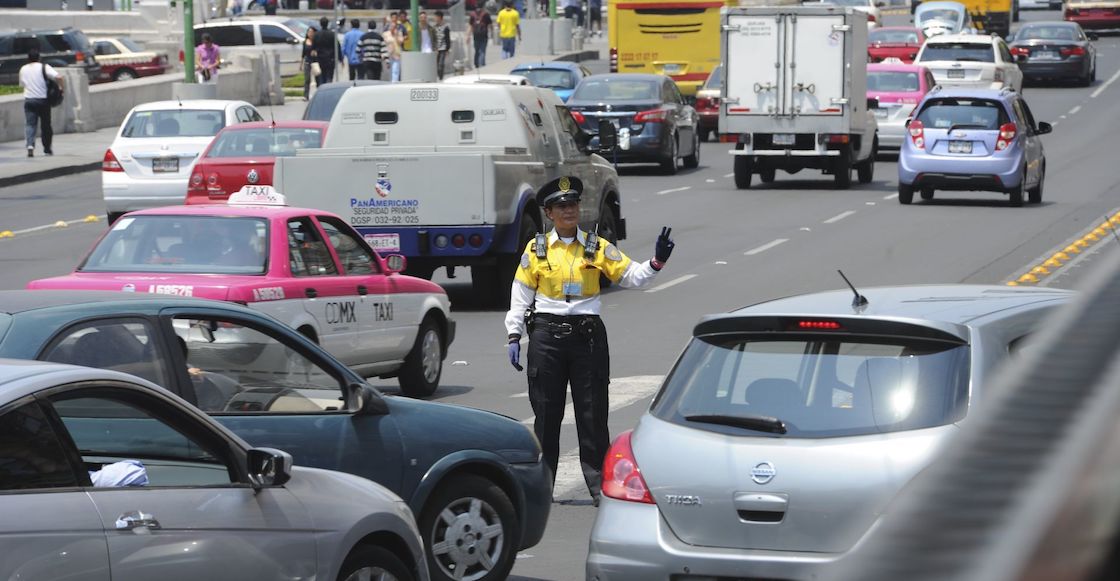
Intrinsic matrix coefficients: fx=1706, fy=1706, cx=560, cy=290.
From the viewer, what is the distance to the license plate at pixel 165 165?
23750mm

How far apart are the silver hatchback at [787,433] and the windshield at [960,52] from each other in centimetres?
3777

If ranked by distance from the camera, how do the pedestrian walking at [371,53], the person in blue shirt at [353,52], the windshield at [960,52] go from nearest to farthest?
the pedestrian walking at [371,53], the person in blue shirt at [353,52], the windshield at [960,52]

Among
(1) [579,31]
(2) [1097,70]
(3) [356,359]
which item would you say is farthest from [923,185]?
(1) [579,31]

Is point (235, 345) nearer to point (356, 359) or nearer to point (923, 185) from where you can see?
point (356, 359)

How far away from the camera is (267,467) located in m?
5.41

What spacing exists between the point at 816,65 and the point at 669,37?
13967 millimetres

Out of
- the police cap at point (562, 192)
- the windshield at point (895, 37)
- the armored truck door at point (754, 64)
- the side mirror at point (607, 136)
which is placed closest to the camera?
the police cap at point (562, 192)

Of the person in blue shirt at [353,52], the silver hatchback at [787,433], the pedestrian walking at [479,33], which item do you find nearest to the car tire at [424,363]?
the silver hatchback at [787,433]

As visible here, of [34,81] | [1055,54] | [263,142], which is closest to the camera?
[263,142]

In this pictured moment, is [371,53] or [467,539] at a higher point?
[371,53]

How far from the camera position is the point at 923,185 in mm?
26078

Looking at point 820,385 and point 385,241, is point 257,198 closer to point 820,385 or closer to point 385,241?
point 385,241

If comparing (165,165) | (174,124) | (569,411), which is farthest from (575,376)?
(174,124)

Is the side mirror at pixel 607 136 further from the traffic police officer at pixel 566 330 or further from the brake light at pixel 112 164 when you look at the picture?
the traffic police officer at pixel 566 330
